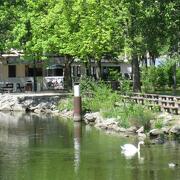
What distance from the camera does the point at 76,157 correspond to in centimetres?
2519

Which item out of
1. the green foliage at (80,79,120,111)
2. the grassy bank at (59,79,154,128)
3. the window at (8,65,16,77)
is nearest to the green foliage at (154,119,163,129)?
the grassy bank at (59,79,154,128)

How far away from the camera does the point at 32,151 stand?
89.4 ft

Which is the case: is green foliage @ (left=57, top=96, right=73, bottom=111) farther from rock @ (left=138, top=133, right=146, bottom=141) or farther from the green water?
rock @ (left=138, top=133, right=146, bottom=141)

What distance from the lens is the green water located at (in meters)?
21.6

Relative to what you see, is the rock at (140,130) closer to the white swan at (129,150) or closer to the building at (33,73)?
the white swan at (129,150)

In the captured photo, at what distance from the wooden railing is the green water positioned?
441 centimetres

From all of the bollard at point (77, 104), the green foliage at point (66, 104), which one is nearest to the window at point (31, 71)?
the green foliage at point (66, 104)

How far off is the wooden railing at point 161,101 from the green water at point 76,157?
4.41 metres

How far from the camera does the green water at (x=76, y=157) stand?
70.7 ft

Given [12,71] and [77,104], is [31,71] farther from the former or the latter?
[77,104]

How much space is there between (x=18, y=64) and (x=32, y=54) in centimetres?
1225

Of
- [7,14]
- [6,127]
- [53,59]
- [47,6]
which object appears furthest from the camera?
[53,59]

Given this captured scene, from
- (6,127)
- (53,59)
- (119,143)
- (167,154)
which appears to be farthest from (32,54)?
(167,154)

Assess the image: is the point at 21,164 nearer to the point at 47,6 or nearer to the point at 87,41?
the point at 87,41
